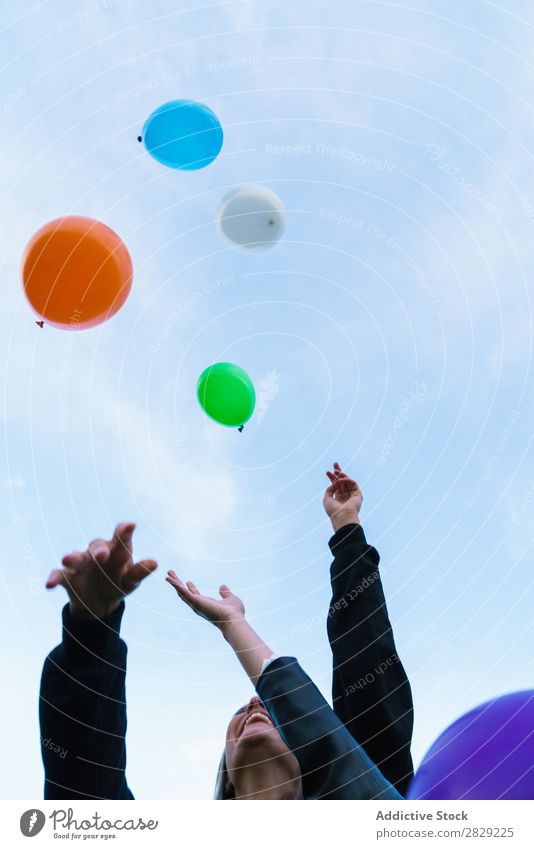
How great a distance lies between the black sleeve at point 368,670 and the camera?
476cm

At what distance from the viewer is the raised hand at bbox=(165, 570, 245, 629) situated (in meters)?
5.34

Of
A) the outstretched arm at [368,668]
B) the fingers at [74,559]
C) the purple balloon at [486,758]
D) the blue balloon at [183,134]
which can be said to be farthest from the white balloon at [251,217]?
the purple balloon at [486,758]

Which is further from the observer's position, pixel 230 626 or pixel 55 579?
pixel 230 626

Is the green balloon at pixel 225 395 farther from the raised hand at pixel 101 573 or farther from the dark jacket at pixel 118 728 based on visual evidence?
the raised hand at pixel 101 573

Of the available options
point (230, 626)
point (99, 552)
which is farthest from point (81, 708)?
point (230, 626)

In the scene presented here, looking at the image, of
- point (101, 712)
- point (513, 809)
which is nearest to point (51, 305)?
point (101, 712)

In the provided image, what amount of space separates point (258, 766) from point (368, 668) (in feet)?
3.39

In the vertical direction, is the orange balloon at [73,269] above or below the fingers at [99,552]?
above

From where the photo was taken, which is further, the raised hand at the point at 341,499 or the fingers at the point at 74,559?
the raised hand at the point at 341,499

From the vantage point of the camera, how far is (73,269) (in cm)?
652

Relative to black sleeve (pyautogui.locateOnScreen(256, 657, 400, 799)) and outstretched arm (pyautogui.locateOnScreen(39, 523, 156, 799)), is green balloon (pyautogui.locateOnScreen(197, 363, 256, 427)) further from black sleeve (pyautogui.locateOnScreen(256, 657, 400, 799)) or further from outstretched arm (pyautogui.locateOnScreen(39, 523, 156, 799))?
outstretched arm (pyautogui.locateOnScreen(39, 523, 156, 799))

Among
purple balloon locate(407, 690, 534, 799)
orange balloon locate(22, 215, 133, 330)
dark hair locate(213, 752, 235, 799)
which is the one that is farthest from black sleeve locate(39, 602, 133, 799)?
orange balloon locate(22, 215, 133, 330)

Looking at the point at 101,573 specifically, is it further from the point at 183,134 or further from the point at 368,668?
the point at 183,134

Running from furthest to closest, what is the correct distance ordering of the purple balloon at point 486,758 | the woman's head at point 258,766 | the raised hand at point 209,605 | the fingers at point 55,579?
the raised hand at point 209,605 < the woman's head at point 258,766 < the purple balloon at point 486,758 < the fingers at point 55,579
